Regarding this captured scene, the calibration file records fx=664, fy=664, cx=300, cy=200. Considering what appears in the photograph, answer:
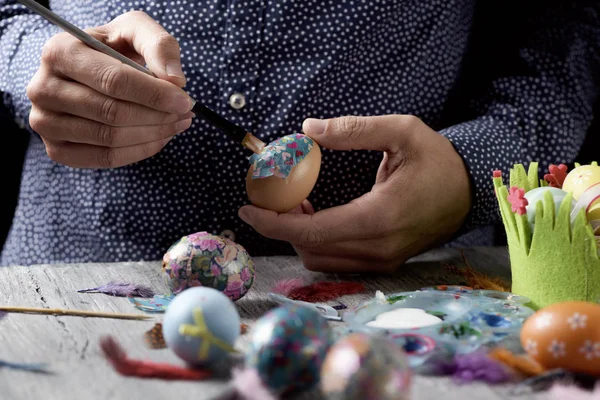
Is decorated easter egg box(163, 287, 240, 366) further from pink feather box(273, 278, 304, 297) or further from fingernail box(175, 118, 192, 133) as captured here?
fingernail box(175, 118, 192, 133)

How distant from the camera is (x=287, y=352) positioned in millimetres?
613

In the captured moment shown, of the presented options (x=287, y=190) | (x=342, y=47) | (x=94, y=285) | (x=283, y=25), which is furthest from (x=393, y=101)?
(x=94, y=285)

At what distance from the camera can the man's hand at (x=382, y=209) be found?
104 centimetres

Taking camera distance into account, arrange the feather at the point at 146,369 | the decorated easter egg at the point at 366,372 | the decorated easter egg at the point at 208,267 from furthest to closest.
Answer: the decorated easter egg at the point at 208,267
the feather at the point at 146,369
the decorated easter egg at the point at 366,372

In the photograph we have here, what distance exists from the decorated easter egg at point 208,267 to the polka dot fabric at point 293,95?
0.38 metres

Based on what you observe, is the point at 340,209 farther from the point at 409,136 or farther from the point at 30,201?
the point at 30,201

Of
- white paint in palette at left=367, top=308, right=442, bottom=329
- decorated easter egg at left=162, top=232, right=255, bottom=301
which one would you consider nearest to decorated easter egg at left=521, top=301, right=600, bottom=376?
white paint in palette at left=367, top=308, right=442, bottom=329

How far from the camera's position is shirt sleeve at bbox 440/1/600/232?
1.26 metres

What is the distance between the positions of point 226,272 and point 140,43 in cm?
41

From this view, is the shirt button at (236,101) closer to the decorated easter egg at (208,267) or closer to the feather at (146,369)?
the decorated easter egg at (208,267)

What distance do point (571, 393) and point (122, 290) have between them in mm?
598

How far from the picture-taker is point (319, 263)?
108 cm

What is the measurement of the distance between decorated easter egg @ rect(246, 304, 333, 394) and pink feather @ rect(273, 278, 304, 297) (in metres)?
0.34

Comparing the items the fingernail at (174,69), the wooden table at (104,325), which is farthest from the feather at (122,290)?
the fingernail at (174,69)
